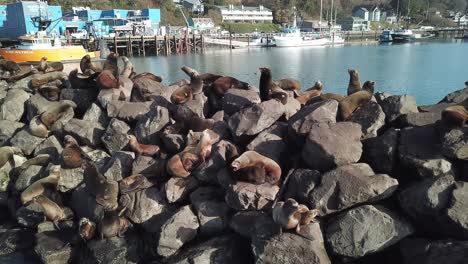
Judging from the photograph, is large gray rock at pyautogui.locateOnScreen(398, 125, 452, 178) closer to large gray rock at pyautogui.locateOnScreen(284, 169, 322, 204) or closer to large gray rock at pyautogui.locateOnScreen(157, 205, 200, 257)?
large gray rock at pyautogui.locateOnScreen(284, 169, 322, 204)

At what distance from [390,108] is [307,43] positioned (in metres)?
67.2

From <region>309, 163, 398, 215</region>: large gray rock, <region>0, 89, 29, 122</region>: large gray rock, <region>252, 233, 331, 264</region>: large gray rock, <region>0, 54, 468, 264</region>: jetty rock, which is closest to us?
<region>252, 233, 331, 264</region>: large gray rock

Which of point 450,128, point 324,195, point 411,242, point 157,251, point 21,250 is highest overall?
point 450,128

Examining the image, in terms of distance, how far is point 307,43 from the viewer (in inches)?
2820

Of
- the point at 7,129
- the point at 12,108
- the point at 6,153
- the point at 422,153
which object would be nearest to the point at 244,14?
the point at 12,108

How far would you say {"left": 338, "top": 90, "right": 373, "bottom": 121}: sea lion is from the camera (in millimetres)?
6793

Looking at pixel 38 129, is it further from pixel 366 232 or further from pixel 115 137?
pixel 366 232

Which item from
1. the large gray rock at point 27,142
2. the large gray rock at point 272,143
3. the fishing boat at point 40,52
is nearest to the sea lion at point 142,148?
the large gray rock at point 272,143

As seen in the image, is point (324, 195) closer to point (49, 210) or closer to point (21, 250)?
point (49, 210)

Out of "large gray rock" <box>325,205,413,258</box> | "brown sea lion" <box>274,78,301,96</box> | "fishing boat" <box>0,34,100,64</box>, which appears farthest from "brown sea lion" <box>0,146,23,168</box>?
"fishing boat" <box>0,34,100,64</box>

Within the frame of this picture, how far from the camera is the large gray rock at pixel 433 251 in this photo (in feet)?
14.7

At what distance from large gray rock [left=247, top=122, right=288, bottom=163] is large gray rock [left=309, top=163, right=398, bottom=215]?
3.62 ft

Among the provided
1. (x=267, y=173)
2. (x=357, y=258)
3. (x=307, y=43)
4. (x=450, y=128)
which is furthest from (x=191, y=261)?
(x=307, y=43)

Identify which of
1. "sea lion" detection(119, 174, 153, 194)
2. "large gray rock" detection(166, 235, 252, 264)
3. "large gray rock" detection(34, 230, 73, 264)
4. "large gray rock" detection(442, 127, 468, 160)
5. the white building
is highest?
the white building
